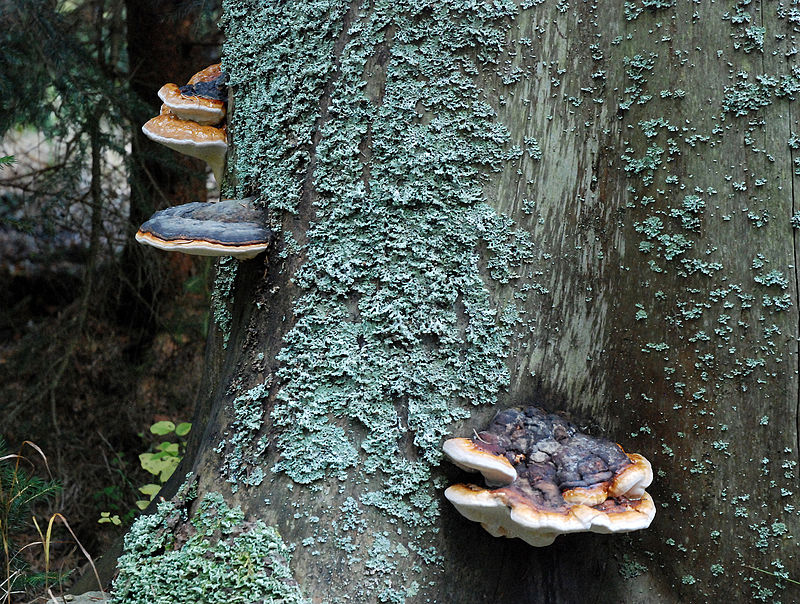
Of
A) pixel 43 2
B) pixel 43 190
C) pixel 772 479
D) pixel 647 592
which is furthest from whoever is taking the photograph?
pixel 43 190

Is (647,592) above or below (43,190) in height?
below

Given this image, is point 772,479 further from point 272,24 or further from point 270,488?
point 272,24

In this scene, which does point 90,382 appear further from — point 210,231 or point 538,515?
point 538,515

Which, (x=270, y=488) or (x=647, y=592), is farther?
(x=647, y=592)

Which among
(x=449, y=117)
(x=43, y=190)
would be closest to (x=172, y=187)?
(x=43, y=190)

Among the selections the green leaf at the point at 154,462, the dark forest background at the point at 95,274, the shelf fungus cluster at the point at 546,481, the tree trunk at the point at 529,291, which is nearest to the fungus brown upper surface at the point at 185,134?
the tree trunk at the point at 529,291

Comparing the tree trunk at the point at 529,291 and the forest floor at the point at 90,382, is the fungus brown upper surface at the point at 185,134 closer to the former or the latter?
the tree trunk at the point at 529,291

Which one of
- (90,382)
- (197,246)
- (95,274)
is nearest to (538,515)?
(197,246)
